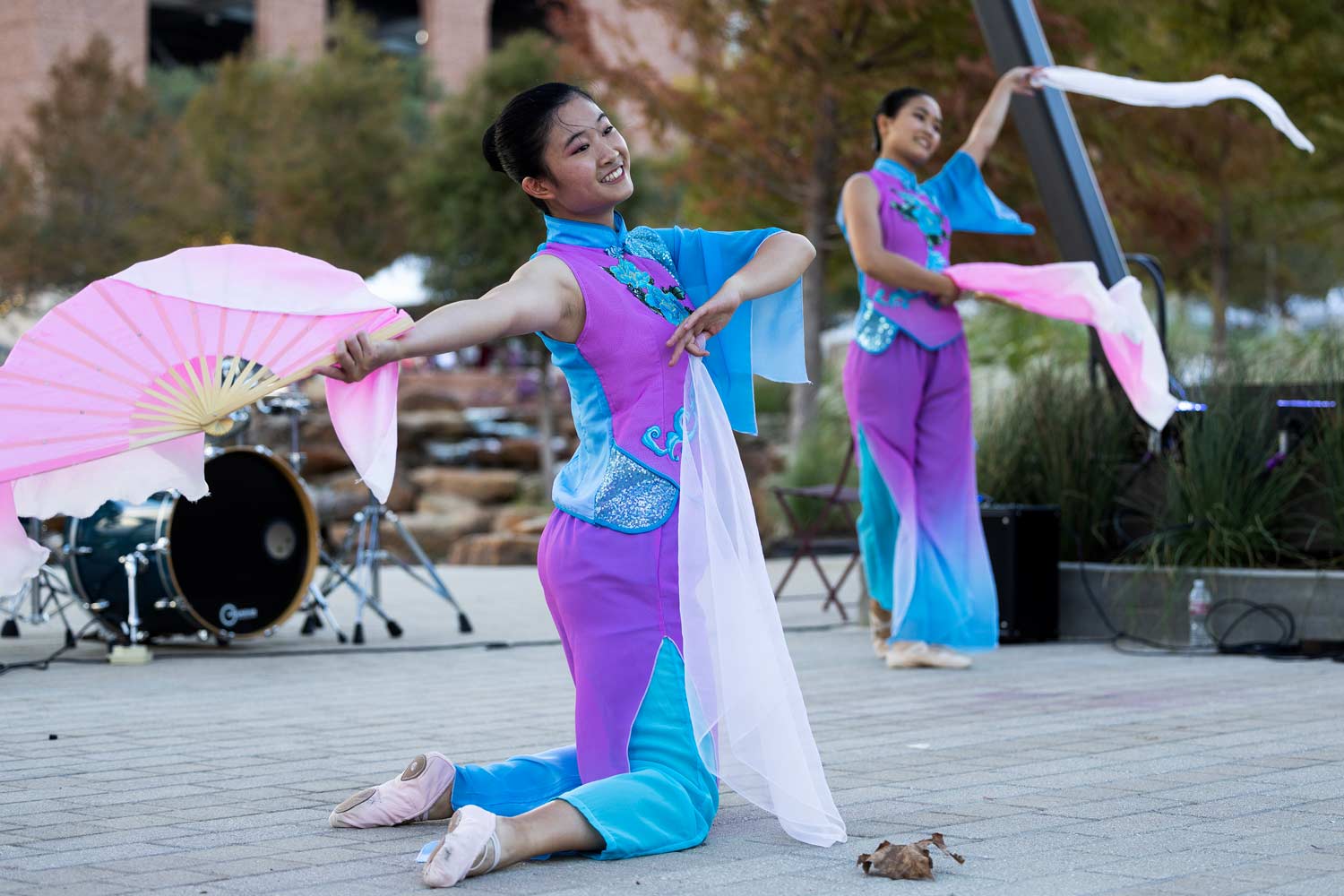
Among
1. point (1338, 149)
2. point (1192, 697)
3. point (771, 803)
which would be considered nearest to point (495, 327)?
point (771, 803)

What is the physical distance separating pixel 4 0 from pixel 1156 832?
129 ft

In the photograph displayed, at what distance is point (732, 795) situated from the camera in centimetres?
437

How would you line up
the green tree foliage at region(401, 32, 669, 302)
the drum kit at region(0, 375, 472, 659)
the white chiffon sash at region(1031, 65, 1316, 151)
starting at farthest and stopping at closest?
the green tree foliage at region(401, 32, 669, 302) < the drum kit at region(0, 375, 472, 659) < the white chiffon sash at region(1031, 65, 1316, 151)

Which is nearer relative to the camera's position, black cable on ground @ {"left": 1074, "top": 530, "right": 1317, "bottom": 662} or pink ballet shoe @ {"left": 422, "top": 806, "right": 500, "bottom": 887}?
pink ballet shoe @ {"left": 422, "top": 806, "right": 500, "bottom": 887}

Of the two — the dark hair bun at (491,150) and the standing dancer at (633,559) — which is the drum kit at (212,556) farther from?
the standing dancer at (633,559)

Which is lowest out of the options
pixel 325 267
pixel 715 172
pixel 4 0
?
pixel 325 267

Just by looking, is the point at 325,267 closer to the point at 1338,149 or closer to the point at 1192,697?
the point at 1192,697

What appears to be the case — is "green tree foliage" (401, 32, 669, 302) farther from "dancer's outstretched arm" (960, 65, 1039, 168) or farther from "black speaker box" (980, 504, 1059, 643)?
"dancer's outstretched arm" (960, 65, 1039, 168)

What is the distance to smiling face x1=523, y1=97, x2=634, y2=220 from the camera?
148 inches

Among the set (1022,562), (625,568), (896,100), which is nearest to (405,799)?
(625,568)

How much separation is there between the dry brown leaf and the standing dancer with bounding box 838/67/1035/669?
354 cm

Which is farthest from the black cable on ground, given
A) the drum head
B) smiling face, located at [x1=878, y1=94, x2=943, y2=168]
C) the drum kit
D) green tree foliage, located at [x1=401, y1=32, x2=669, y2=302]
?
green tree foliage, located at [x1=401, y1=32, x2=669, y2=302]

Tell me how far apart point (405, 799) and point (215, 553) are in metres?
4.15

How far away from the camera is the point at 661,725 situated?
3.57 metres
